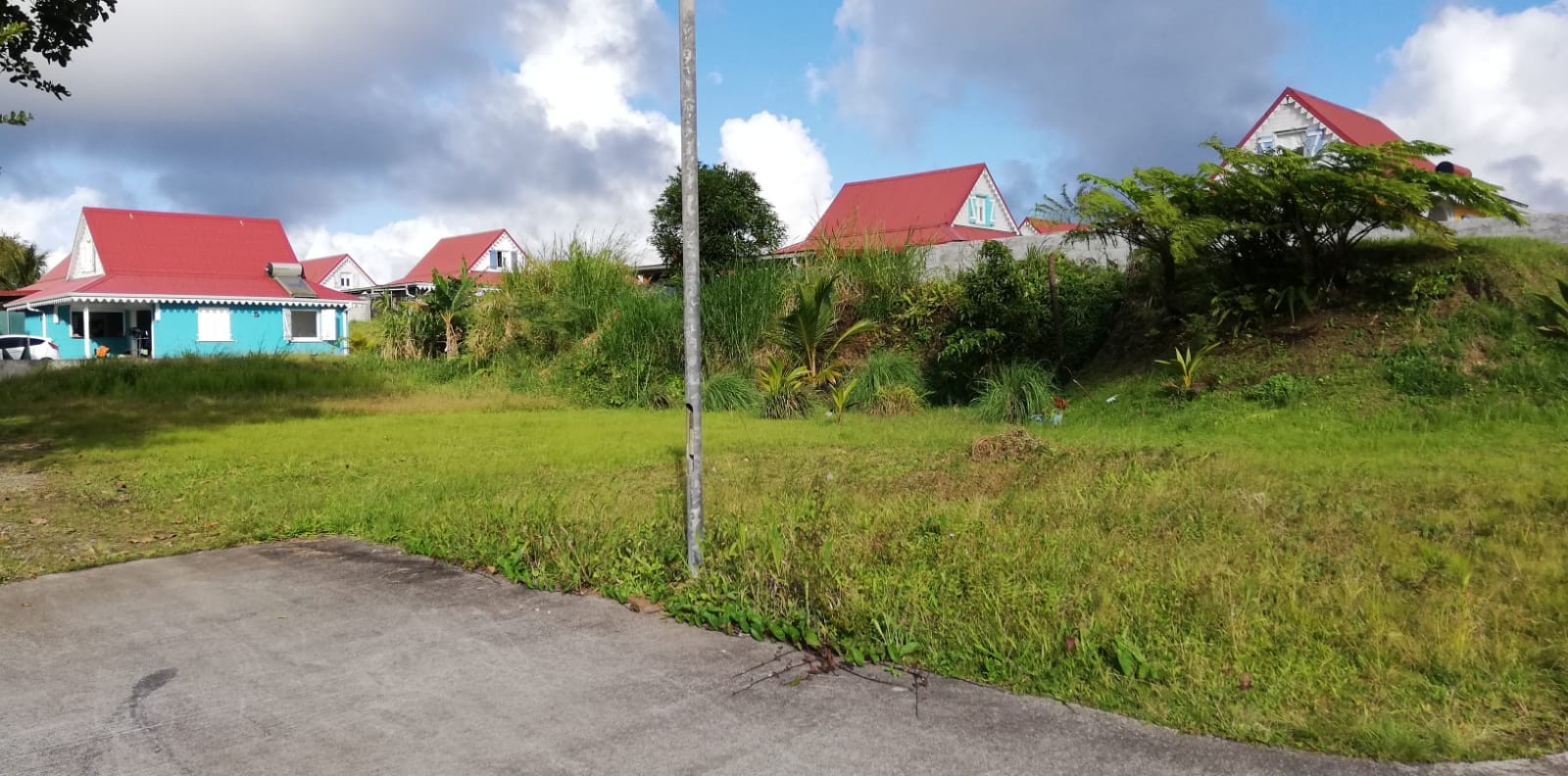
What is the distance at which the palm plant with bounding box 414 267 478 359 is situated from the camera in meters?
23.8

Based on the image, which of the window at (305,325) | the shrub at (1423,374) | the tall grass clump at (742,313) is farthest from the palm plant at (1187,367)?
the window at (305,325)

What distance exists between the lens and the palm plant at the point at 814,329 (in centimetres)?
1591

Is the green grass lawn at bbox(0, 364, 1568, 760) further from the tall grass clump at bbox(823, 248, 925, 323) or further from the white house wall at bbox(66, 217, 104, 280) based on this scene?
the white house wall at bbox(66, 217, 104, 280)

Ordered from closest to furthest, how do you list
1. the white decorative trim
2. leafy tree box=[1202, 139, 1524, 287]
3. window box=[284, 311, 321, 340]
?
leafy tree box=[1202, 139, 1524, 287]
the white decorative trim
window box=[284, 311, 321, 340]

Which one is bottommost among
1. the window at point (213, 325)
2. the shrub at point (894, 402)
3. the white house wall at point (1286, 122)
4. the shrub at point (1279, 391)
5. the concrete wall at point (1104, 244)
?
the shrub at point (894, 402)

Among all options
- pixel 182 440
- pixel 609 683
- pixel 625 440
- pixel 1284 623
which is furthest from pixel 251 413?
pixel 1284 623

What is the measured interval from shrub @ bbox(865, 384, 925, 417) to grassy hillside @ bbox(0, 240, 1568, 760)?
2.17 feet

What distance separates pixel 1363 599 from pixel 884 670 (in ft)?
7.15

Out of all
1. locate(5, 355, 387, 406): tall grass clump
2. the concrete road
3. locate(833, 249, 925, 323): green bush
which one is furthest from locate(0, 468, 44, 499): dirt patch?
locate(833, 249, 925, 323): green bush

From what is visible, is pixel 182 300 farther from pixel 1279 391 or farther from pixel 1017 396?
pixel 1279 391

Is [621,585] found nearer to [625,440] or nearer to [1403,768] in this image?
[1403,768]

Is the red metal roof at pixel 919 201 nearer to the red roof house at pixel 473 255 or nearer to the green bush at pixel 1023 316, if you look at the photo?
the green bush at pixel 1023 316

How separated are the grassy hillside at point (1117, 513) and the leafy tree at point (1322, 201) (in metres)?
0.72

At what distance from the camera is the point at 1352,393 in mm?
11227
